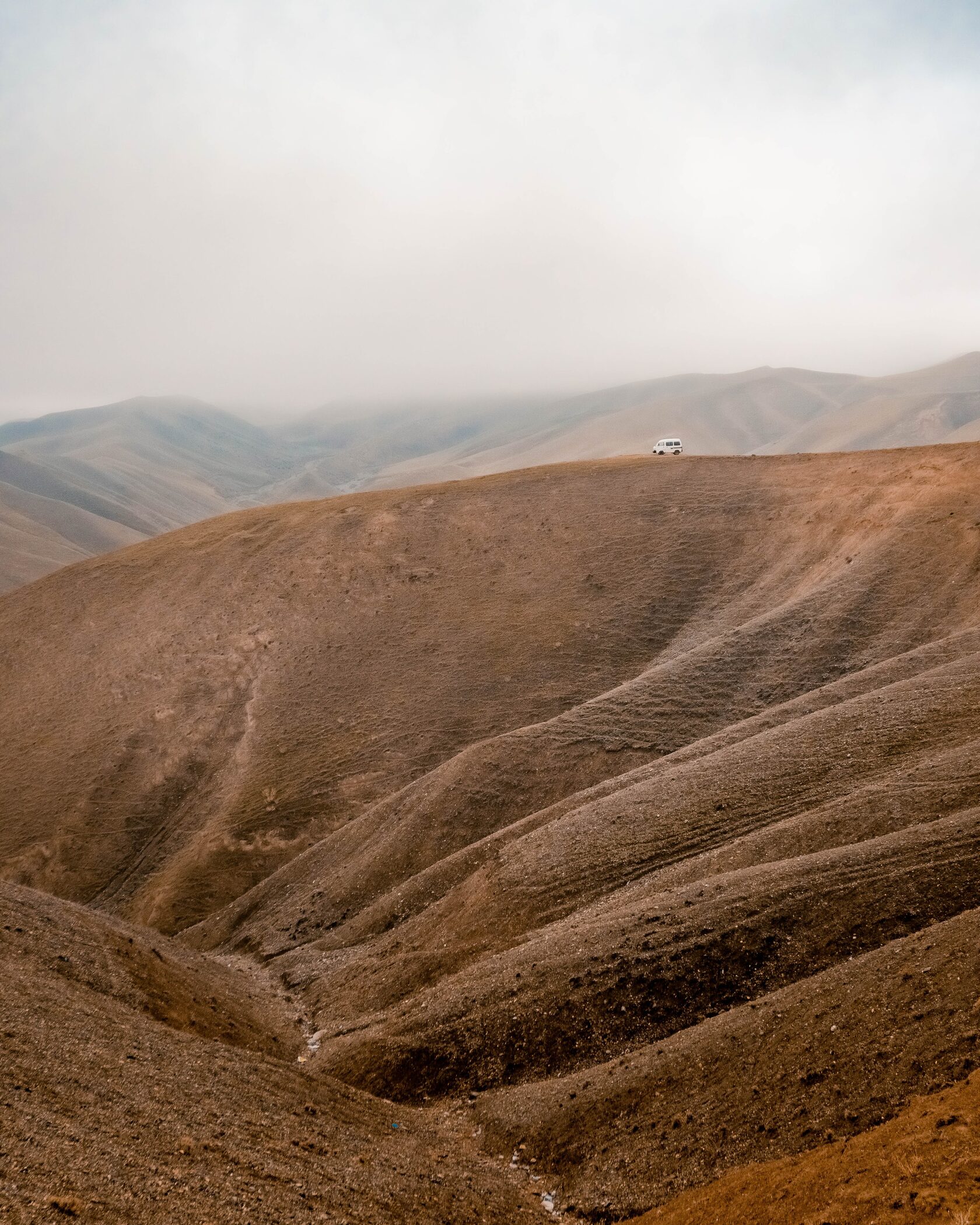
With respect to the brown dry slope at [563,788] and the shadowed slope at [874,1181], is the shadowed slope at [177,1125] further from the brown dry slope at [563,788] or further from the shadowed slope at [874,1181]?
the shadowed slope at [874,1181]

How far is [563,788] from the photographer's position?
35.5 meters

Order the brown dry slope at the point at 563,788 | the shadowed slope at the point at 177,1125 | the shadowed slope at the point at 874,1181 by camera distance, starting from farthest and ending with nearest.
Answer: the brown dry slope at the point at 563,788
the shadowed slope at the point at 177,1125
the shadowed slope at the point at 874,1181

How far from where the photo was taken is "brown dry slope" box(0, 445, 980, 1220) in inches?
657

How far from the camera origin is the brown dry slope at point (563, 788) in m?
16.7

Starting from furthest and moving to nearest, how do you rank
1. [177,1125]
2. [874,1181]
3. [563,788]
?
[563,788] → [177,1125] → [874,1181]

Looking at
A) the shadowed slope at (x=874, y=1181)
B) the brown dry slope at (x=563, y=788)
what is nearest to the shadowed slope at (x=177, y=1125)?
the brown dry slope at (x=563, y=788)

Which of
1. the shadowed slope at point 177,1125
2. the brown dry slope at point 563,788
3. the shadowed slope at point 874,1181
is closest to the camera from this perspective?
the shadowed slope at point 874,1181

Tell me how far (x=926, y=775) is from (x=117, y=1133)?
21408 mm

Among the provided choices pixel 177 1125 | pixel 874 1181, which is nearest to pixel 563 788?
pixel 177 1125

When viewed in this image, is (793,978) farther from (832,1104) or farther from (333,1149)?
(333,1149)

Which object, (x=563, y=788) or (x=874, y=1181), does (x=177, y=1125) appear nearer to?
(x=874, y=1181)

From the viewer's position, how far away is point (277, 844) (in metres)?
39.9

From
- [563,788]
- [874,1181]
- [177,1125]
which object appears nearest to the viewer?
[874,1181]

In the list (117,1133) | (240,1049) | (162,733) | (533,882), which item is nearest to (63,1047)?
(117,1133)
